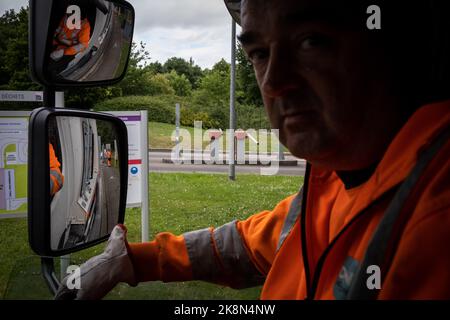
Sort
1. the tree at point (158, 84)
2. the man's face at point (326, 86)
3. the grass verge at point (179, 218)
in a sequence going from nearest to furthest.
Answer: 1. the man's face at point (326, 86)
2. the grass verge at point (179, 218)
3. the tree at point (158, 84)

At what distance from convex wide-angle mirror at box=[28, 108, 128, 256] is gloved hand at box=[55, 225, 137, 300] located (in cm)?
4

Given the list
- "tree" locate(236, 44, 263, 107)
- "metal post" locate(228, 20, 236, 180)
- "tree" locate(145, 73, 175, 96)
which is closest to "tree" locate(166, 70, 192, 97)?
"tree" locate(145, 73, 175, 96)

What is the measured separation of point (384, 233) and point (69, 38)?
0.84 meters

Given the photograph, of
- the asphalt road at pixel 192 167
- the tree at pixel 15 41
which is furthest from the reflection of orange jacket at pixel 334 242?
the asphalt road at pixel 192 167

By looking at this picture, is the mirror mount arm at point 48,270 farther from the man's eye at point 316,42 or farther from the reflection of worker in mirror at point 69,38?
the man's eye at point 316,42

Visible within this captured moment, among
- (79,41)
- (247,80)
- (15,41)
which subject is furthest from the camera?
(247,80)

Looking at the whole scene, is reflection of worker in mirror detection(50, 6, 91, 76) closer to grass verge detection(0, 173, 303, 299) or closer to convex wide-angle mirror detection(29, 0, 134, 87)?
convex wide-angle mirror detection(29, 0, 134, 87)

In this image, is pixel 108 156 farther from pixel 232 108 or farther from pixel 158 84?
pixel 158 84

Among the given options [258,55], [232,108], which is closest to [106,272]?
[258,55]

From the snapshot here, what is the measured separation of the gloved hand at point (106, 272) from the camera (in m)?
1.23

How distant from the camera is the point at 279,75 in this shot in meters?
0.97

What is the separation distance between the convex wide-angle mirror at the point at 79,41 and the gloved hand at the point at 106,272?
444 millimetres
